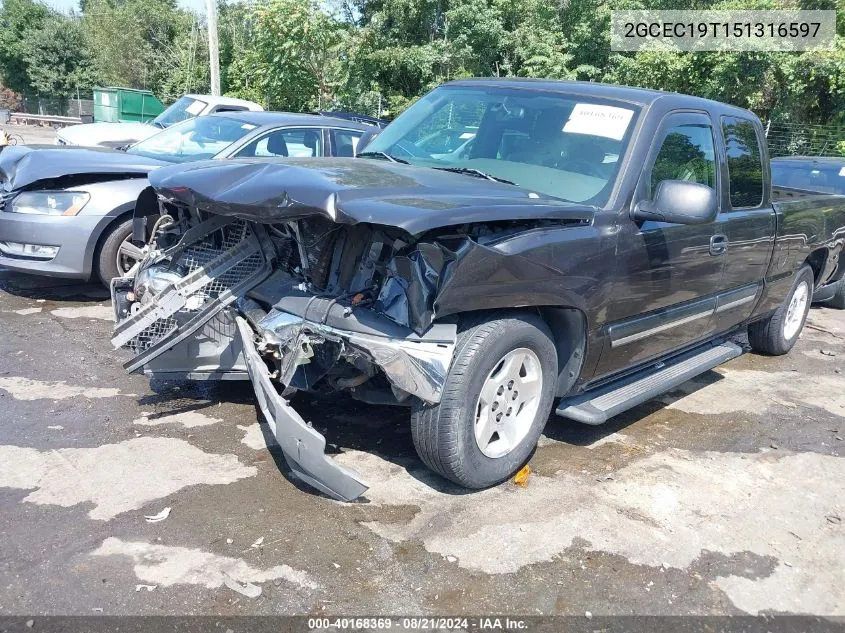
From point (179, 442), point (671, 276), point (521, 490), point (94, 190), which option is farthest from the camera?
point (94, 190)

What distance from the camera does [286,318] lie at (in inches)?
135

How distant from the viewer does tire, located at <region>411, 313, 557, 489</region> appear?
3.15 m

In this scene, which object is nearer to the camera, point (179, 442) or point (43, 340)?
point (179, 442)

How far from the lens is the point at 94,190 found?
5.99 m

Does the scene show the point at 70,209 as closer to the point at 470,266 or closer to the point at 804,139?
the point at 470,266

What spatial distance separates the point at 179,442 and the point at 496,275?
6.51 ft

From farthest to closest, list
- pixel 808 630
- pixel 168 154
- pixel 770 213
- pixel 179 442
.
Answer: pixel 168 154 < pixel 770 213 < pixel 179 442 < pixel 808 630

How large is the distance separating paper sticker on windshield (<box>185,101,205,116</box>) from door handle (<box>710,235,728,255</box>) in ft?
32.1

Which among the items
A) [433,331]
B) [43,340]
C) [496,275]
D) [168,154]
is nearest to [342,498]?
[433,331]

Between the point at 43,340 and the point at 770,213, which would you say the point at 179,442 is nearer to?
the point at 43,340

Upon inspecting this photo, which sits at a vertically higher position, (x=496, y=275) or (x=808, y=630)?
(x=496, y=275)

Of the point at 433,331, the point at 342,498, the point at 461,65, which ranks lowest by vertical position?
the point at 342,498

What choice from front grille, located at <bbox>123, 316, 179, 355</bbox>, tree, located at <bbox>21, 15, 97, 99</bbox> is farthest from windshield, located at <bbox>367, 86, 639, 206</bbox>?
tree, located at <bbox>21, 15, 97, 99</bbox>

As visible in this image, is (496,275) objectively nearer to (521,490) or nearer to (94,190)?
(521,490)
